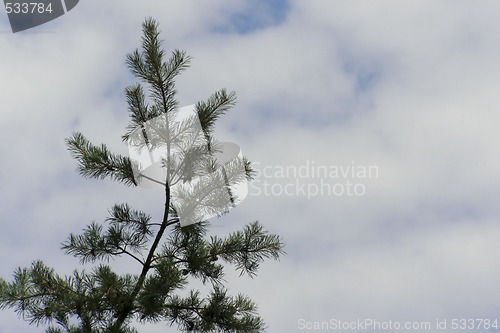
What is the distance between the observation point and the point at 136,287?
7199 millimetres

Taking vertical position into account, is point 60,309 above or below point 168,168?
below

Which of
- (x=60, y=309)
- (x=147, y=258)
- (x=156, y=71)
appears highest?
(x=156, y=71)

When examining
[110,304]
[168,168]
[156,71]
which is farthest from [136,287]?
[156,71]

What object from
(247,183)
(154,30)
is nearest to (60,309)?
(247,183)

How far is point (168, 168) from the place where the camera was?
768 cm

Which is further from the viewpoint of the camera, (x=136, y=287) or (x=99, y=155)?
(x=99, y=155)

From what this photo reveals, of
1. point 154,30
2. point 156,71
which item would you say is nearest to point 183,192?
point 156,71

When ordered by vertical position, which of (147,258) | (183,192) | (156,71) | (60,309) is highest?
(156,71)

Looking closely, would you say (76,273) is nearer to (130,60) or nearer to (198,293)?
(198,293)

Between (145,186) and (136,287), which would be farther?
(145,186)

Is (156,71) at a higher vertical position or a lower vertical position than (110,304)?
higher

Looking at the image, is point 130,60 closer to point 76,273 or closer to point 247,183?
point 247,183

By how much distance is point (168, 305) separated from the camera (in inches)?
293

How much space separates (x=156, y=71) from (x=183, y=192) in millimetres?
1373
